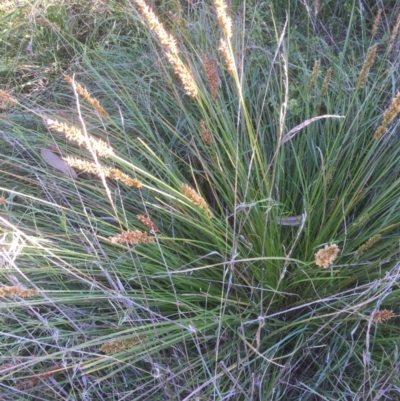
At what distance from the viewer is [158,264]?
4.65ft

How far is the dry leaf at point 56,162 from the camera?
63.8 inches

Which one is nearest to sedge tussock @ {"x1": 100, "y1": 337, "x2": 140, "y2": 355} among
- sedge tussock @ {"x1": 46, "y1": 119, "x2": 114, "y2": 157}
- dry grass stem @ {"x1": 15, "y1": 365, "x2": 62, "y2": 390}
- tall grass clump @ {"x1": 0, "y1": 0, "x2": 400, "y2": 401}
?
tall grass clump @ {"x1": 0, "y1": 0, "x2": 400, "y2": 401}

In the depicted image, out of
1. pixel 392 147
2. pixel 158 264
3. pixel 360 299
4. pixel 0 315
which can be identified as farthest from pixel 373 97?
pixel 0 315

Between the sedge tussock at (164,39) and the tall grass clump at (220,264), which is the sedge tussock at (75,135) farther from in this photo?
the sedge tussock at (164,39)

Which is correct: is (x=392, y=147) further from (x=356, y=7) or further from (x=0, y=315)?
(x=0, y=315)

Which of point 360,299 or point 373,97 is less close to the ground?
point 373,97

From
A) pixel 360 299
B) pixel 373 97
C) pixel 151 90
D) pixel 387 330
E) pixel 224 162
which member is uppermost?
pixel 151 90

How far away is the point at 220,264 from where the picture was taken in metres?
1.11

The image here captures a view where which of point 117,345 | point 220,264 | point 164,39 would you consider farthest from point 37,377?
point 164,39

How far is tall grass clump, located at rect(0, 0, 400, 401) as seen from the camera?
1.12m

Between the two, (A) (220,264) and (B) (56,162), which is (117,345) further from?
(B) (56,162)

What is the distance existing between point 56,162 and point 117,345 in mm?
792

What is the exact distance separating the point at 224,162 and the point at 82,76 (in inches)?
35.7

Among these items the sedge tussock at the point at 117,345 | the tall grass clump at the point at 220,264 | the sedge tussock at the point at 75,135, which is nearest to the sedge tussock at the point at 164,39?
the tall grass clump at the point at 220,264
